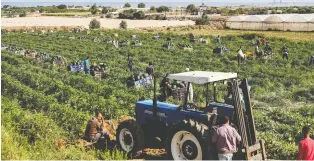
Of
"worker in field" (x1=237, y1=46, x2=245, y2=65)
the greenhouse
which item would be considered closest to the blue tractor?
"worker in field" (x1=237, y1=46, x2=245, y2=65)

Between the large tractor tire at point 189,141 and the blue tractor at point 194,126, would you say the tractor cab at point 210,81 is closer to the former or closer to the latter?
the blue tractor at point 194,126

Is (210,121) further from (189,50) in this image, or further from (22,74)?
(189,50)

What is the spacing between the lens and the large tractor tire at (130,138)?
373 inches

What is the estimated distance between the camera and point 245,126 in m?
8.14

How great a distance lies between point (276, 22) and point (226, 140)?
49.9 m

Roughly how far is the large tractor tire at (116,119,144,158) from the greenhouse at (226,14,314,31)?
46.0 meters

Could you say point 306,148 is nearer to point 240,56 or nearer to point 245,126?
point 245,126

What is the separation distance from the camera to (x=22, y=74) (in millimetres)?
19719

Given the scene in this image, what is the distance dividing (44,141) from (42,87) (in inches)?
294

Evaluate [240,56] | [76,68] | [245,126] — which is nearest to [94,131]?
[245,126]

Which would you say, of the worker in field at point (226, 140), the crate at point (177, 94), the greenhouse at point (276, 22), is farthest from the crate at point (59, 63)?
the greenhouse at point (276, 22)

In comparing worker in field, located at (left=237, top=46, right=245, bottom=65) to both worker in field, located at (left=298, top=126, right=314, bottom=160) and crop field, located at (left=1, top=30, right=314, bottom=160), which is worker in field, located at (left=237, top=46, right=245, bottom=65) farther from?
worker in field, located at (left=298, top=126, right=314, bottom=160)

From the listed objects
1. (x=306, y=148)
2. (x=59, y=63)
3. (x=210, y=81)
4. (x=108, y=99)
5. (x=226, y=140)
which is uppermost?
(x=210, y=81)

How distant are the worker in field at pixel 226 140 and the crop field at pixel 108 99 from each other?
2.47 m
